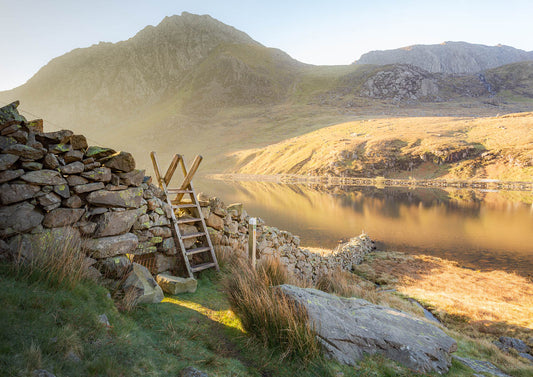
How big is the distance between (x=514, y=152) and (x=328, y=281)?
256 ft

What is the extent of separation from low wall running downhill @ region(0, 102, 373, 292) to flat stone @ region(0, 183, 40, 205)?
12 millimetres

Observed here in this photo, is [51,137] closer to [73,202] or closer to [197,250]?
[73,202]

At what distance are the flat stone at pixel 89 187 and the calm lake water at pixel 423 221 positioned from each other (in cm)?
2126

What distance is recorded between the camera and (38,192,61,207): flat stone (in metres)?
5.04

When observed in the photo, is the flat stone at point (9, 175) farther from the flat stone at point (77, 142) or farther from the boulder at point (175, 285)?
the boulder at point (175, 285)

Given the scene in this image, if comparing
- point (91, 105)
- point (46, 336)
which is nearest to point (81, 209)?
point (46, 336)

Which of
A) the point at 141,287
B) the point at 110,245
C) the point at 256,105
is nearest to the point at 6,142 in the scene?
the point at 110,245

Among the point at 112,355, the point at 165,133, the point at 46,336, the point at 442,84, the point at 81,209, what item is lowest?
the point at 112,355

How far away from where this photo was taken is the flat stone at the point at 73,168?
17.7 feet

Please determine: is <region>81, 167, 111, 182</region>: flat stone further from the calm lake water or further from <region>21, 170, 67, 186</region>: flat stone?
the calm lake water

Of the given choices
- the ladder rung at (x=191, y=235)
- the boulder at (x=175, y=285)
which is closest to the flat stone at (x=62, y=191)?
the boulder at (x=175, y=285)

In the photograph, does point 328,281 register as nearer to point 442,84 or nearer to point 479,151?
point 479,151

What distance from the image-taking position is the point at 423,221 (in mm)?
36000

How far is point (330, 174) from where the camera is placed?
78125mm
